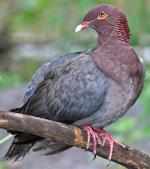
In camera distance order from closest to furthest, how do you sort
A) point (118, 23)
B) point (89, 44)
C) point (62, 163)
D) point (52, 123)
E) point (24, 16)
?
point (52, 123) → point (118, 23) → point (62, 163) → point (89, 44) → point (24, 16)

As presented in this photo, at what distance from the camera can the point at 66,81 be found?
19.4ft

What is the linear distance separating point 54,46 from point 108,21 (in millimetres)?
5940

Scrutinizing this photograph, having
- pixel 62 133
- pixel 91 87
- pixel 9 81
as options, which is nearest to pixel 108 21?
pixel 91 87

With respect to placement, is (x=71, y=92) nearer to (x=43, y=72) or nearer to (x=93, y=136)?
(x=43, y=72)

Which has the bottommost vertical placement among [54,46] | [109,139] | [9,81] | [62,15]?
[9,81]

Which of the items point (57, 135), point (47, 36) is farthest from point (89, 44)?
point (57, 135)

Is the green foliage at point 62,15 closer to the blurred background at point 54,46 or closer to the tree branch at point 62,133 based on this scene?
the blurred background at point 54,46

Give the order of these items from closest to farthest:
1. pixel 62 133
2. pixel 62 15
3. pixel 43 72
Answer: pixel 62 133 → pixel 43 72 → pixel 62 15

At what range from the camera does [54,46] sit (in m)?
12.0

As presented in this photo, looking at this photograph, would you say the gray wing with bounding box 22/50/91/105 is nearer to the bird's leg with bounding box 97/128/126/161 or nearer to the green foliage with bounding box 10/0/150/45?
the bird's leg with bounding box 97/128/126/161

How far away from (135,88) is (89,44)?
5.44m

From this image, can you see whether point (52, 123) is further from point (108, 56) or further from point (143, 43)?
point (143, 43)

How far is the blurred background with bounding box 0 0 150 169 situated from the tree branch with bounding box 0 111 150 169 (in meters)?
0.36

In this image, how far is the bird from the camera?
19.2 feet
